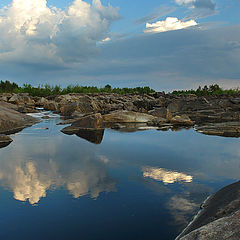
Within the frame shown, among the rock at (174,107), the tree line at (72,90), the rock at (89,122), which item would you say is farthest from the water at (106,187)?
the tree line at (72,90)

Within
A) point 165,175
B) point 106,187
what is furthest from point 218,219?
point 165,175

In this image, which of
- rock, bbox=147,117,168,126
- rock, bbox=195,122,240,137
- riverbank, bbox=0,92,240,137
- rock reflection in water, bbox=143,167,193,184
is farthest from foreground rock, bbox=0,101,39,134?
rock, bbox=195,122,240,137

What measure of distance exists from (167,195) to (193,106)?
17.3m

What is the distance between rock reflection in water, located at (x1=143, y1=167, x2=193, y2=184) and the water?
17 millimetres

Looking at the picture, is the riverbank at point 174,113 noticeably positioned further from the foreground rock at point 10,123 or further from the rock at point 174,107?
the foreground rock at point 10,123

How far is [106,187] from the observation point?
377 centimetres

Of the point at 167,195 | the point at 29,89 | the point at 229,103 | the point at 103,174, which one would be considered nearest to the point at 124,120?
the point at 103,174

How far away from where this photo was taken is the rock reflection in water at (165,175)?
4.18 meters

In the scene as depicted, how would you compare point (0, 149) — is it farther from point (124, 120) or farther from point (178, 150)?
point (124, 120)

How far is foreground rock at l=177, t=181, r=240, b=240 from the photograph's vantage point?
1.92 m

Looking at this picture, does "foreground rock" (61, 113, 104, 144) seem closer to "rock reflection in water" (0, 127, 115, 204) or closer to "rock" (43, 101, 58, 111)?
"rock reflection in water" (0, 127, 115, 204)

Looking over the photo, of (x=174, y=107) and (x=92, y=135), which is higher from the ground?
(x=174, y=107)

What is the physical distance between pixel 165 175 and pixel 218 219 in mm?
2206

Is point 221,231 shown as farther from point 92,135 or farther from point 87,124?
point 87,124
